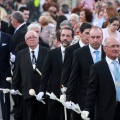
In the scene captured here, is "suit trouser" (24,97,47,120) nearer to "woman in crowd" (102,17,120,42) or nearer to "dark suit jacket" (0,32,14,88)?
"dark suit jacket" (0,32,14,88)

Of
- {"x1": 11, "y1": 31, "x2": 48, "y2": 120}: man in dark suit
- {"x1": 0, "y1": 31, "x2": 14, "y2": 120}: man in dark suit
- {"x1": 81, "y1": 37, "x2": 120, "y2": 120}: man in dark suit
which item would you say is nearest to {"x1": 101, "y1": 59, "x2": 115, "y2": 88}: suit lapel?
{"x1": 81, "y1": 37, "x2": 120, "y2": 120}: man in dark suit

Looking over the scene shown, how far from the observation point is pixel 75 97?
1320cm

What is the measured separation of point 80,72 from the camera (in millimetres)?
12906

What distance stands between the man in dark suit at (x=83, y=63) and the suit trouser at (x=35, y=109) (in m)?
2.13

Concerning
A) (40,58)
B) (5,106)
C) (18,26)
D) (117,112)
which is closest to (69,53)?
(40,58)

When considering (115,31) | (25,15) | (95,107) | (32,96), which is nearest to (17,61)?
(32,96)

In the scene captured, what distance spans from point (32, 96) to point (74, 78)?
7.60 ft

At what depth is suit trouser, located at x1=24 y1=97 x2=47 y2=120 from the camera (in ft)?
49.3

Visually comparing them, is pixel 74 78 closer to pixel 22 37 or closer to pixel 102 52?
pixel 102 52

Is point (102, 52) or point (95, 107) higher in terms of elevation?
point (102, 52)

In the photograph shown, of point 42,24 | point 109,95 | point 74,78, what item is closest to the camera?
point 109,95

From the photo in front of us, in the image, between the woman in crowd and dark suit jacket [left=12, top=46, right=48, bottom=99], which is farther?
the woman in crowd

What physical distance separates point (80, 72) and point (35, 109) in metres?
2.50

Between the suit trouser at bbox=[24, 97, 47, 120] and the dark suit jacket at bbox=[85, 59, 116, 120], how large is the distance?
328cm
